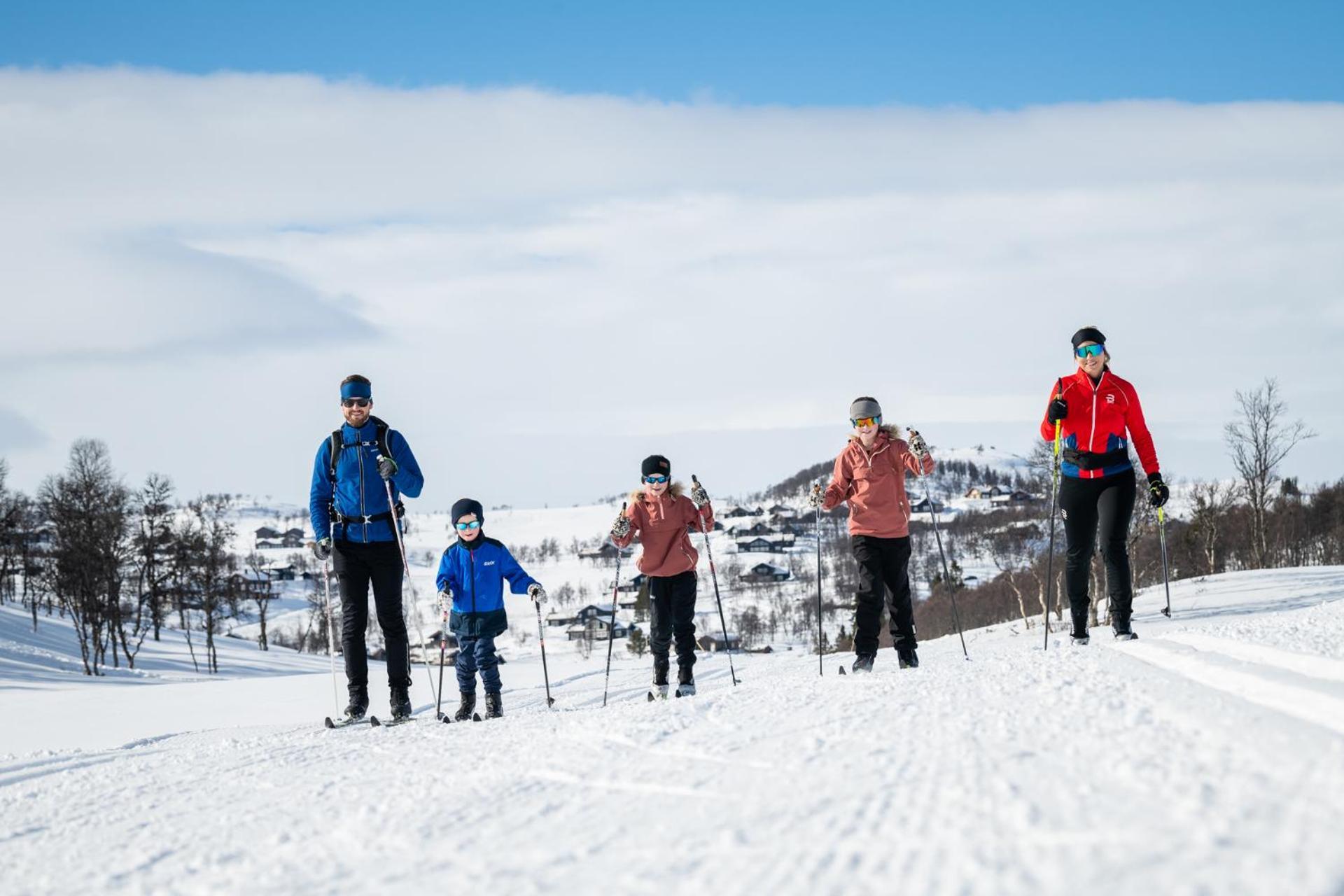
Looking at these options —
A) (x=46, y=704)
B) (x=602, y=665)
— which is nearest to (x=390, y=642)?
(x=602, y=665)

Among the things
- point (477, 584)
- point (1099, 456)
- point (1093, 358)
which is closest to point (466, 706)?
point (477, 584)

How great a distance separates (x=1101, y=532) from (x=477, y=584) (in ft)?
14.2

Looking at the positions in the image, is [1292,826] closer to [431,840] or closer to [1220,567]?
[431,840]

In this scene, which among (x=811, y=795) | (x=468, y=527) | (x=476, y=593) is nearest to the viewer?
(x=811, y=795)

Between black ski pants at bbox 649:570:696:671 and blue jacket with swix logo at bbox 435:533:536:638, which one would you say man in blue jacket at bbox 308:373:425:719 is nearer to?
blue jacket with swix logo at bbox 435:533:536:638

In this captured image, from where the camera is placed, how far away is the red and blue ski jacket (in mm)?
6578

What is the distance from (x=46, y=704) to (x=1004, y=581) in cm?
5102

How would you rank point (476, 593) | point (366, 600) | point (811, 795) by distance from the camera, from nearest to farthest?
point (811, 795), point (366, 600), point (476, 593)

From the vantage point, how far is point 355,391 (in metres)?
6.88

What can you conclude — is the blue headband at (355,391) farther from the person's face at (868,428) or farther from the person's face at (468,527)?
the person's face at (868,428)

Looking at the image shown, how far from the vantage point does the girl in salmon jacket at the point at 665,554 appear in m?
7.54

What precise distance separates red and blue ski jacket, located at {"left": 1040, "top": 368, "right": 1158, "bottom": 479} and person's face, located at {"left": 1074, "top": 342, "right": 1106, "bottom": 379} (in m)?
0.04

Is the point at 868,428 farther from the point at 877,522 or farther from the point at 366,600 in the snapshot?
the point at 366,600

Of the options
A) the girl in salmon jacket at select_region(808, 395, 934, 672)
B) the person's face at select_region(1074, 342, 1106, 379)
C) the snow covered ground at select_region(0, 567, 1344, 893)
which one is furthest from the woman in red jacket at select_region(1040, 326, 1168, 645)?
the snow covered ground at select_region(0, 567, 1344, 893)
